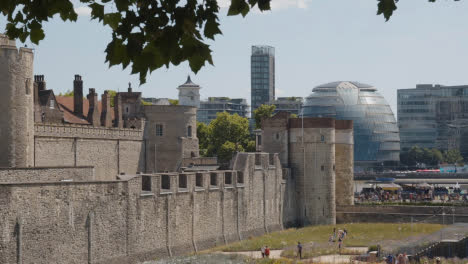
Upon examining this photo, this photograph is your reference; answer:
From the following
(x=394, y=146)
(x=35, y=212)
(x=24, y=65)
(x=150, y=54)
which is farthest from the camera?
(x=394, y=146)

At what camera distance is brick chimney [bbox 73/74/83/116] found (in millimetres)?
65562

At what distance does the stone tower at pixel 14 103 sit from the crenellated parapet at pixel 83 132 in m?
8.03

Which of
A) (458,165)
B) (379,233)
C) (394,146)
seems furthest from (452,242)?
(458,165)

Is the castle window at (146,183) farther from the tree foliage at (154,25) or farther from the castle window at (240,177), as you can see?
the tree foliage at (154,25)

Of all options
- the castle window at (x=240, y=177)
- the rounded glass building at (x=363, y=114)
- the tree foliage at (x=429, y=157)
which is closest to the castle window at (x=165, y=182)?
the castle window at (x=240, y=177)

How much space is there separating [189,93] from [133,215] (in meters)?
83.5

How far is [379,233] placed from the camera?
52812 mm

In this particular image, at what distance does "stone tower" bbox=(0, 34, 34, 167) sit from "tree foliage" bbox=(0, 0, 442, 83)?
108ft

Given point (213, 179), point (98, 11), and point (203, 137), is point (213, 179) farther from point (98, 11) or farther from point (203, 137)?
point (203, 137)

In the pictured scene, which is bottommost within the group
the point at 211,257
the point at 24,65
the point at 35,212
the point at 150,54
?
the point at 211,257

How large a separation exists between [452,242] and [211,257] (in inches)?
453

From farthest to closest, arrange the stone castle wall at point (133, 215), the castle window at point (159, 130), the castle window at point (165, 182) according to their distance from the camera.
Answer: the castle window at point (159, 130), the castle window at point (165, 182), the stone castle wall at point (133, 215)

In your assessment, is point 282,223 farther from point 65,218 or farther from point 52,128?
point 65,218

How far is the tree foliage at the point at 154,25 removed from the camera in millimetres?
9148
